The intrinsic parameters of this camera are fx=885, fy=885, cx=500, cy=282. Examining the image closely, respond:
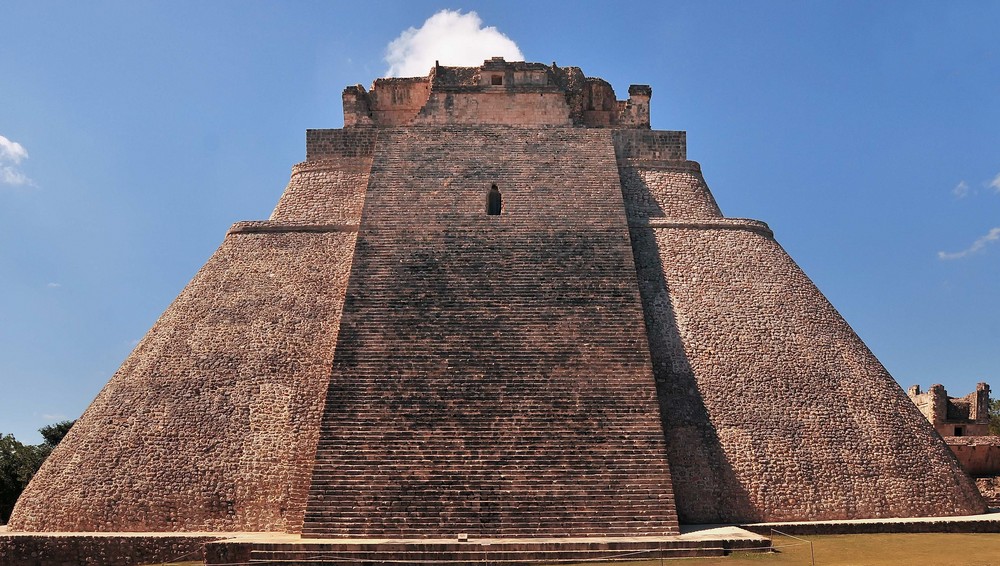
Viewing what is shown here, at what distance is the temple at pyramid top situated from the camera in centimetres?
1622

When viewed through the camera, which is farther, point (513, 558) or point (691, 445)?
point (691, 445)

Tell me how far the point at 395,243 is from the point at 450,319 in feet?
5.98

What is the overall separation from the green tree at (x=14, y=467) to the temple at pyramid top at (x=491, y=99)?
8487 millimetres

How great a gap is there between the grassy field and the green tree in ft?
27.0

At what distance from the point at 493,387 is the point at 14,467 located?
34.7ft

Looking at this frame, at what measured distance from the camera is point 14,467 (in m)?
16.1

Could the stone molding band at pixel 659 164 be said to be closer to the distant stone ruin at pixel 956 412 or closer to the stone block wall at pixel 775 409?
the stone block wall at pixel 775 409

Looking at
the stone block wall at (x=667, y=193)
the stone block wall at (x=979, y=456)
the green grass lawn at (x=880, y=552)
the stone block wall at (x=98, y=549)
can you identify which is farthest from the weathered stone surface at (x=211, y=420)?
the stone block wall at (x=979, y=456)

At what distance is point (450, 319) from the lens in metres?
11.5

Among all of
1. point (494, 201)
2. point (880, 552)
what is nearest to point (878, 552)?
point (880, 552)

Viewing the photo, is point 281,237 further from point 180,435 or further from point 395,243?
point 180,435

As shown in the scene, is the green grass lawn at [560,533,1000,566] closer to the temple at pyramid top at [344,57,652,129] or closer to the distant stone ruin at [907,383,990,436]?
the distant stone ruin at [907,383,990,436]

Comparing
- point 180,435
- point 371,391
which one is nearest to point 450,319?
point 371,391

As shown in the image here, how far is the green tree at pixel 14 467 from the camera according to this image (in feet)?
51.6
